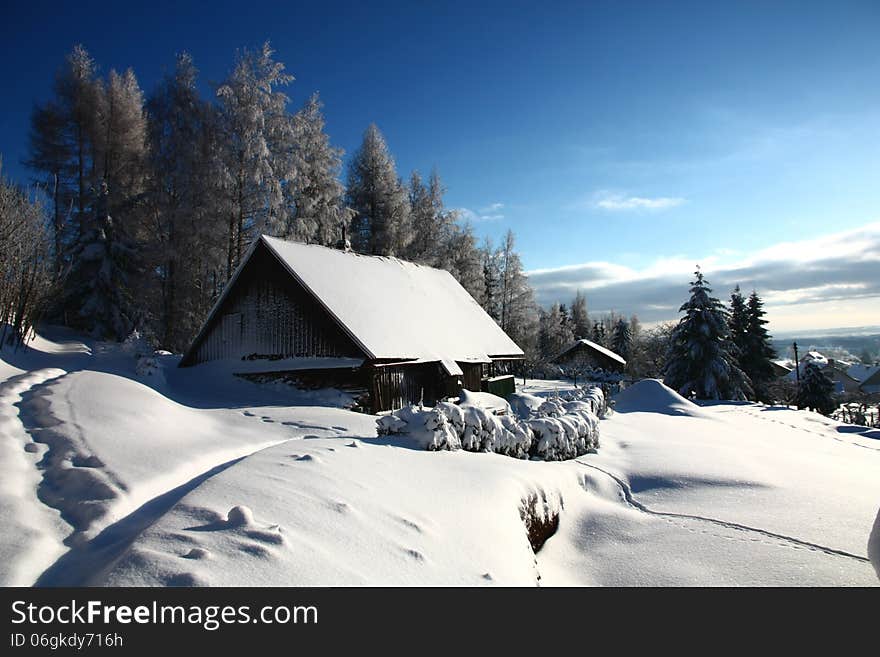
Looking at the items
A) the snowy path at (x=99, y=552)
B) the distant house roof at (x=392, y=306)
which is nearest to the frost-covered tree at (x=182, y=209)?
the distant house roof at (x=392, y=306)

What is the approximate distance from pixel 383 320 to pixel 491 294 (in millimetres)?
24572

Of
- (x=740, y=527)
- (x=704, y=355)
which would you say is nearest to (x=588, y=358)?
(x=704, y=355)

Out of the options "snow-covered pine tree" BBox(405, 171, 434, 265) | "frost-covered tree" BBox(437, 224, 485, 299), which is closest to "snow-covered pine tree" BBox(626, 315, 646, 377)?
"frost-covered tree" BBox(437, 224, 485, 299)

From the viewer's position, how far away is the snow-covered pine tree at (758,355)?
126 ft

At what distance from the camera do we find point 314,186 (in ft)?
81.8

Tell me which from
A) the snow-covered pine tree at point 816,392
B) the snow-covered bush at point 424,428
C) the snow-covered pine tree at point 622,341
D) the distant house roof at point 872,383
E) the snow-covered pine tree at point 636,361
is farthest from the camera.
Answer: the distant house roof at point 872,383

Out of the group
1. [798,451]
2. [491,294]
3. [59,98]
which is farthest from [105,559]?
[491,294]

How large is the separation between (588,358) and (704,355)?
32.0ft

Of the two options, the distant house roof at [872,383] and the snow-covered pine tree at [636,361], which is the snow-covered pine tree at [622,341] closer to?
the snow-covered pine tree at [636,361]

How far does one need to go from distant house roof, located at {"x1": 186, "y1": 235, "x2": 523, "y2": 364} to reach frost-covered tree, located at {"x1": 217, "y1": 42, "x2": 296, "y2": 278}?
5902mm

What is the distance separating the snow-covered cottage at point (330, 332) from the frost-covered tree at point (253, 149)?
6.10 meters

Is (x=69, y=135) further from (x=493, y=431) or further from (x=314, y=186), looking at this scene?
(x=493, y=431)

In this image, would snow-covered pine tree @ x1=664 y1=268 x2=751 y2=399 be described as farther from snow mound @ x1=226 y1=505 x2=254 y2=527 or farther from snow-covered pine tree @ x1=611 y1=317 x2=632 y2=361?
snow mound @ x1=226 y1=505 x2=254 y2=527

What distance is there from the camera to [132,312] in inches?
896
